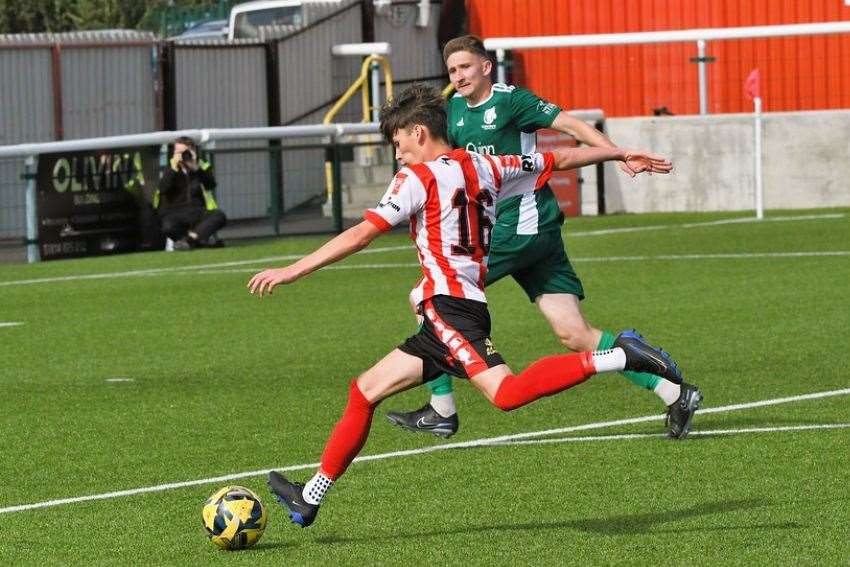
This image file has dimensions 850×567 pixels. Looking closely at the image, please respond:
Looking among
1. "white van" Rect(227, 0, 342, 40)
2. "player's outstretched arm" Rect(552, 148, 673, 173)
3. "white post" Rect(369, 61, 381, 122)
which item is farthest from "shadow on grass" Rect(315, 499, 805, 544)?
"white van" Rect(227, 0, 342, 40)

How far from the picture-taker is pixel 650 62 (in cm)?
3067

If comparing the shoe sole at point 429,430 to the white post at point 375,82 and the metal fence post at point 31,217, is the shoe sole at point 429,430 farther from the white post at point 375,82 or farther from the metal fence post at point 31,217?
the white post at point 375,82

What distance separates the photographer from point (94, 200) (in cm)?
2205

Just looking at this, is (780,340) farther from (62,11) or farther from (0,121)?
(62,11)

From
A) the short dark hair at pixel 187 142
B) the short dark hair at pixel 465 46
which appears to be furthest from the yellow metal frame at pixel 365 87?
the short dark hair at pixel 465 46

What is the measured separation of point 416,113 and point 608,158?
43.1 inches

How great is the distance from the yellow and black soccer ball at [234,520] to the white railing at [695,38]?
20.5 meters

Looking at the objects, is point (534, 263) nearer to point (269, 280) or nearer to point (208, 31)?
point (269, 280)

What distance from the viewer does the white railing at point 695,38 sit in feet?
87.5

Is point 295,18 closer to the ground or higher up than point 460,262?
higher up

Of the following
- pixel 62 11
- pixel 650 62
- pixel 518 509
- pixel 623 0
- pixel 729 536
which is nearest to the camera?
pixel 729 536

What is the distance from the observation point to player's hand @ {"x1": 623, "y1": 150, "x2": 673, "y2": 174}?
8.05 meters

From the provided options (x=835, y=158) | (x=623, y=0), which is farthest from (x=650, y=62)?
(x=835, y=158)

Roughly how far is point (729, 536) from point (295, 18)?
2600 cm
